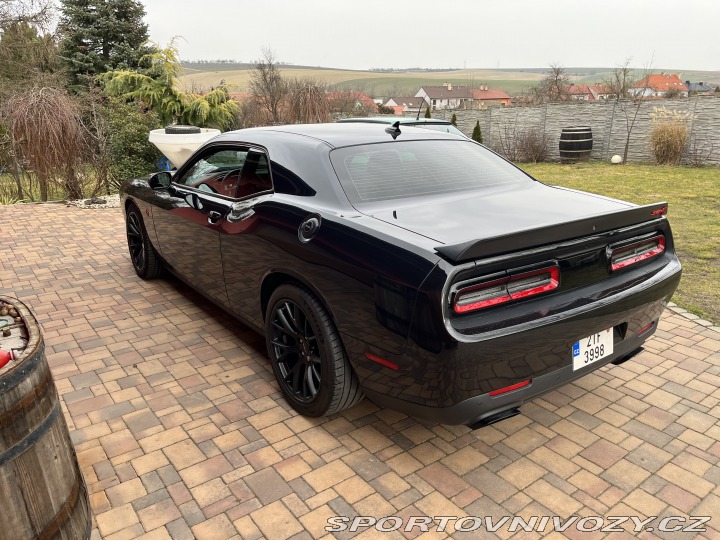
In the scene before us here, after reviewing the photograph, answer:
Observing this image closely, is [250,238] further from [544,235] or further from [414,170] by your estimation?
[544,235]

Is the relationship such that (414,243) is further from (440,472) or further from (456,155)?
(456,155)

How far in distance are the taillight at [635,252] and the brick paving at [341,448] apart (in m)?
0.88

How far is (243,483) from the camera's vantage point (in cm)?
235

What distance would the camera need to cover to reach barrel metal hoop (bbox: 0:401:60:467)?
5.10 ft

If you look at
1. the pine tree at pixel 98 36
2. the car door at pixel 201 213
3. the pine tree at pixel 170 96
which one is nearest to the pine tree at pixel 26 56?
the pine tree at pixel 98 36

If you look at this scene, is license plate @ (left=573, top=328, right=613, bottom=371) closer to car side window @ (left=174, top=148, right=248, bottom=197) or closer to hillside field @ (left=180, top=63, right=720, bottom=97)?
car side window @ (left=174, top=148, right=248, bottom=197)

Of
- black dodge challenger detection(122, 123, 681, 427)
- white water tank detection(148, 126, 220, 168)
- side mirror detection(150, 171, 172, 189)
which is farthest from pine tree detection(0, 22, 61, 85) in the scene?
black dodge challenger detection(122, 123, 681, 427)

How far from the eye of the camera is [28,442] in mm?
1616

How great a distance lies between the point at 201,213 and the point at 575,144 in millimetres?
14389

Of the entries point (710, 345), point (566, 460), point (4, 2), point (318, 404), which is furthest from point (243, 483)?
point (4, 2)

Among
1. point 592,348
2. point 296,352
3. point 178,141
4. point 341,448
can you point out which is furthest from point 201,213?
point 178,141

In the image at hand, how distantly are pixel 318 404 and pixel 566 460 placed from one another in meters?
1.23

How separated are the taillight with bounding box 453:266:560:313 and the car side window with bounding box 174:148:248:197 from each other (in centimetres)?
189

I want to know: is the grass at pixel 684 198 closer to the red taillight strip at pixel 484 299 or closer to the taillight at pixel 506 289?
the taillight at pixel 506 289
